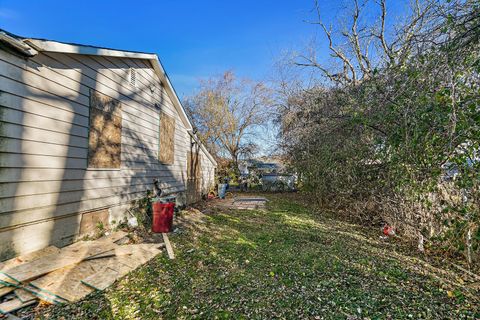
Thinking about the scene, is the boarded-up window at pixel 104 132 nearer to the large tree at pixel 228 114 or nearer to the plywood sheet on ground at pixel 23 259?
the plywood sheet on ground at pixel 23 259

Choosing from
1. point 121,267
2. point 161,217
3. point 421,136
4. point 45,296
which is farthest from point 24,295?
point 421,136

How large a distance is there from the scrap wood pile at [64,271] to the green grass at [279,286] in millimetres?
180

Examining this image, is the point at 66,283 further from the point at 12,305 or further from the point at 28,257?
the point at 28,257

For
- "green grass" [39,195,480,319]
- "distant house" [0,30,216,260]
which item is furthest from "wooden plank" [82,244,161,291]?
"distant house" [0,30,216,260]

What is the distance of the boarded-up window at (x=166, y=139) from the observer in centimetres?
709

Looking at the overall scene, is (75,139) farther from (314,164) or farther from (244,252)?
(314,164)

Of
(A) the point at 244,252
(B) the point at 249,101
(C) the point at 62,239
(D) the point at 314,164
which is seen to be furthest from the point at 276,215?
(B) the point at 249,101

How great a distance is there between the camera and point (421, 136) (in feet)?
9.80

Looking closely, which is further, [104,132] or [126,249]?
[104,132]

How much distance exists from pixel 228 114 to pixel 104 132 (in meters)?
14.8

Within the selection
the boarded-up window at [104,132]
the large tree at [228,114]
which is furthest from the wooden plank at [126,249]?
the large tree at [228,114]

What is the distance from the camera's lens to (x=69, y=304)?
2508mm

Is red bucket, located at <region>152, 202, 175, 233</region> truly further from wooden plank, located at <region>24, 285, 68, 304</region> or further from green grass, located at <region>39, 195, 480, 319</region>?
wooden plank, located at <region>24, 285, 68, 304</region>

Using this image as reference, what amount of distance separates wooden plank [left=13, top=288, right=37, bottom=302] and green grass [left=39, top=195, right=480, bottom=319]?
1.06ft
